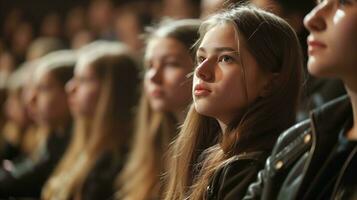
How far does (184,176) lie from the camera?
159 centimetres

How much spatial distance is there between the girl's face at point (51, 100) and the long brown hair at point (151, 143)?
720mm

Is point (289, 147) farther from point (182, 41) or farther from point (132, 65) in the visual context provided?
point (132, 65)

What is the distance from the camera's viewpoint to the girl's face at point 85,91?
2551mm

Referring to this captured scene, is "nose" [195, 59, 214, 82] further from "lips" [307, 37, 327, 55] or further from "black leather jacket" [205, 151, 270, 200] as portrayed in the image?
"lips" [307, 37, 327, 55]

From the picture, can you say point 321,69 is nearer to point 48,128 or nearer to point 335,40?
point 335,40

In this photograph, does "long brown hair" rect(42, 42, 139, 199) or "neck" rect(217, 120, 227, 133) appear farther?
"long brown hair" rect(42, 42, 139, 199)

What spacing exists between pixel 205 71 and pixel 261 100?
0.13 meters

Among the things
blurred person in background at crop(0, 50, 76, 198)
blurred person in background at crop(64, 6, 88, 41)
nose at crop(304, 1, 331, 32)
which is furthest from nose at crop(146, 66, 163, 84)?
blurred person in background at crop(64, 6, 88, 41)

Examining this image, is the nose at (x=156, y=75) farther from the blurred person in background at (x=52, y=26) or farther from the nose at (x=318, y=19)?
the blurred person in background at (x=52, y=26)

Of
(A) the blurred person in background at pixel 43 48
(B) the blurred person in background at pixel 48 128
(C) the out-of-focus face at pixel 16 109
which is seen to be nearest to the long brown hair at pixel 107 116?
(B) the blurred person in background at pixel 48 128

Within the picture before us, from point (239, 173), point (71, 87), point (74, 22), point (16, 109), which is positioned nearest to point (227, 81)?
point (239, 173)

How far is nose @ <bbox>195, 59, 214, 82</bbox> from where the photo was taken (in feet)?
4.95

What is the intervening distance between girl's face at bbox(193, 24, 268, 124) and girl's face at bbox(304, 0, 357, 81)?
0.30 meters

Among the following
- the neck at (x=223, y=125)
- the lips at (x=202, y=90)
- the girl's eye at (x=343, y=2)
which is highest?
the girl's eye at (x=343, y=2)
